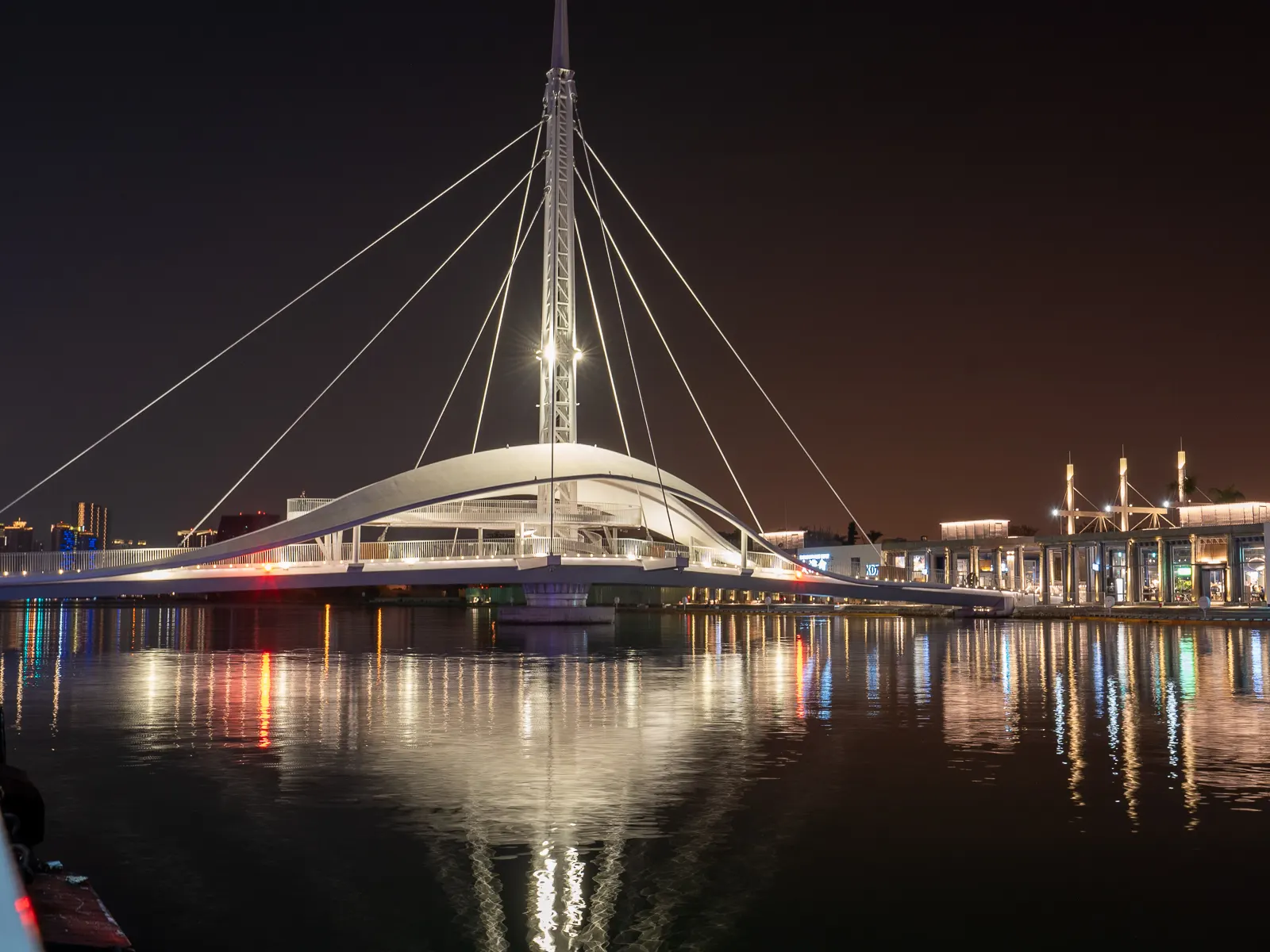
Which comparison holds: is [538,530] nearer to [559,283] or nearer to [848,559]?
[559,283]

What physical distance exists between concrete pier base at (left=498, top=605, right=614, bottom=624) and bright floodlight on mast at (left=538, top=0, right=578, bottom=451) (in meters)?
9.22

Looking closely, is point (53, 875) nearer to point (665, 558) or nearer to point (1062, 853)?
point (1062, 853)

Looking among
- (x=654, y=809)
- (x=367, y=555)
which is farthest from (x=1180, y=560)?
(x=654, y=809)

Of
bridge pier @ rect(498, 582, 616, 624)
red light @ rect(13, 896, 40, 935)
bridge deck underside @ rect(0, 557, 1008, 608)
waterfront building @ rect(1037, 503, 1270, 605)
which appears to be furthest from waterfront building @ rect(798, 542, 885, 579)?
red light @ rect(13, 896, 40, 935)

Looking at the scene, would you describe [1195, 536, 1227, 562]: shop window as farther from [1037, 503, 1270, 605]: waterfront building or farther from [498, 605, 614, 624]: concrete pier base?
[498, 605, 614, 624]: concrete pier base

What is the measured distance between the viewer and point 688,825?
439 inches

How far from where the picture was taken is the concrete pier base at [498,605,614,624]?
63.7m

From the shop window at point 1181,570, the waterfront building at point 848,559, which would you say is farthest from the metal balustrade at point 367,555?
the waterfront building at point 848,559

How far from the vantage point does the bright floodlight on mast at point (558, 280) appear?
192 feet

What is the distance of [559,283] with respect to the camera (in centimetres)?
6006

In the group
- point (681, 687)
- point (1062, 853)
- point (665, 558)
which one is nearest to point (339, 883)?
point (1062, 853)

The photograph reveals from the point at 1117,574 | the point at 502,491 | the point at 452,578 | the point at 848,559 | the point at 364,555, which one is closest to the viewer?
the point at 452,578

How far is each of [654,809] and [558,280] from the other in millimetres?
49709

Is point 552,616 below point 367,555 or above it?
below
